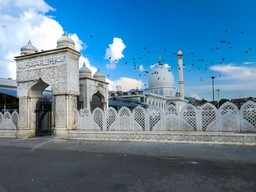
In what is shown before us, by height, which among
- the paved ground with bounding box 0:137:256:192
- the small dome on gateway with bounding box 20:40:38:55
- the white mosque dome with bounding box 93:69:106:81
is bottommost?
the paved ground with bounding box 0:137:256:192

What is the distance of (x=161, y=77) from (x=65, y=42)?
46.4 meters

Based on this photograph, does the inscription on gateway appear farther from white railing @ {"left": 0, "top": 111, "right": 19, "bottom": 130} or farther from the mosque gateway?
white railing @ {"left": 0, "top": 111, "right": 19, "bottom": 130}

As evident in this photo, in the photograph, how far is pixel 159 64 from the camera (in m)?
57.2

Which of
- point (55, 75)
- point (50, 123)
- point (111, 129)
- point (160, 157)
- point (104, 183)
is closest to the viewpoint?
point (104, 183)

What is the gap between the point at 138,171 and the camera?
5367 mm

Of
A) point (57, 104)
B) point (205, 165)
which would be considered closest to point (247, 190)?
point (205, 165)

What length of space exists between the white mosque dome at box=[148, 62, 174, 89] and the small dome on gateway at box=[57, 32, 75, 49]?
44.8 meters

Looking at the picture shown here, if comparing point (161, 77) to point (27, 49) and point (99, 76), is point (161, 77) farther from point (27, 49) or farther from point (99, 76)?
point (27, 49)

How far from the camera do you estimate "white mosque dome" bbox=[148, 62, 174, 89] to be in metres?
56.4

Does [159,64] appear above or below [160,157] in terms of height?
above

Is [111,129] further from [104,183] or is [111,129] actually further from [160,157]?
[104,183]

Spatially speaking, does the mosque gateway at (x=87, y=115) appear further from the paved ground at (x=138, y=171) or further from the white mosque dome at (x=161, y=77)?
the white mosque dome at (x=161, y=77)

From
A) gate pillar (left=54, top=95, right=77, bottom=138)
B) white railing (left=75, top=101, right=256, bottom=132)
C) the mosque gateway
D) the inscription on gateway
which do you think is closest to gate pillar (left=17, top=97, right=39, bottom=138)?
the mosque gateway

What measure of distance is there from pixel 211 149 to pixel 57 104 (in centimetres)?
762
